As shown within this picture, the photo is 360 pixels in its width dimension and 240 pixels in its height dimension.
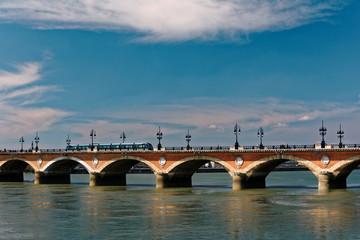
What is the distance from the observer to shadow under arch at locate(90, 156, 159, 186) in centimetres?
7929

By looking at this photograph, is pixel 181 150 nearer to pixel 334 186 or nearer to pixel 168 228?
pixel 334 186

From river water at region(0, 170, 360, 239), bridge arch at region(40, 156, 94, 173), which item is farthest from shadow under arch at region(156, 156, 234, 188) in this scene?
bridge arch at region(40, 156, 94, 173)

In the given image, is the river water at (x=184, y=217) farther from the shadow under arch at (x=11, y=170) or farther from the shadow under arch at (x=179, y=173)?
the shadow under arch at (x=11, y=170)

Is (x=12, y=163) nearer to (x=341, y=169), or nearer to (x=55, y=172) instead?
(x=55, y=172)

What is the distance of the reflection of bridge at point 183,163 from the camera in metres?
61.2

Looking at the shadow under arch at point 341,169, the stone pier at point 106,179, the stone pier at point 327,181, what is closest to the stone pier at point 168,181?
the stone pier at point 106,179

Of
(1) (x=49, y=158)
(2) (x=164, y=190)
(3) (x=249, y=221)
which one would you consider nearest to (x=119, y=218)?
(3) (x=249, y=221)

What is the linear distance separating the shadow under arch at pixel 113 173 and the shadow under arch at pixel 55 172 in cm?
673

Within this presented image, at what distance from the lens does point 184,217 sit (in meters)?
41.1

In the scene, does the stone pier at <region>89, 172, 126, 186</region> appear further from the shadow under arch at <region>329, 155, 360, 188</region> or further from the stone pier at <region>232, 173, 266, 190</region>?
the shadow under arch at <region>329, 155, 360, 188</region>

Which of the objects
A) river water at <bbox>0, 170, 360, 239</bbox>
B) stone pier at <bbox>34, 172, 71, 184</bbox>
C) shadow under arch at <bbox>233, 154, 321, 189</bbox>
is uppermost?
shadow under arch at <bbox>233, 154, 321, 189</bbox>

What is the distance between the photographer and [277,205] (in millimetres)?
49000

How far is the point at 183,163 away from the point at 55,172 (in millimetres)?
29022

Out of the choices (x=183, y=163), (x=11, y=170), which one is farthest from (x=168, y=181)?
(x=11, y=170)
